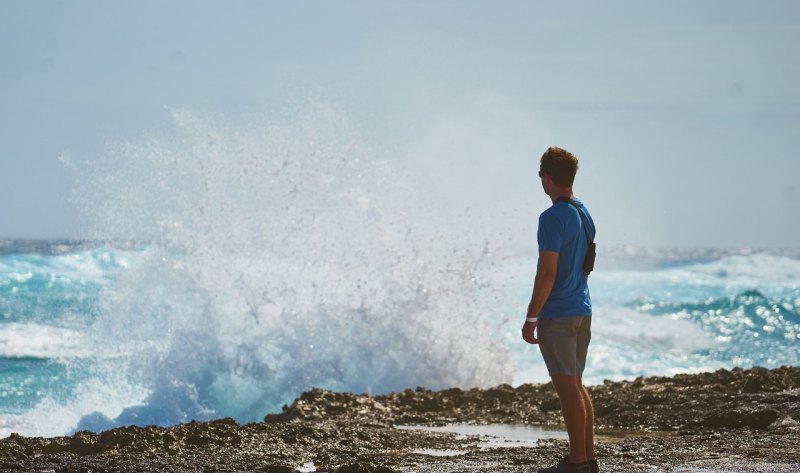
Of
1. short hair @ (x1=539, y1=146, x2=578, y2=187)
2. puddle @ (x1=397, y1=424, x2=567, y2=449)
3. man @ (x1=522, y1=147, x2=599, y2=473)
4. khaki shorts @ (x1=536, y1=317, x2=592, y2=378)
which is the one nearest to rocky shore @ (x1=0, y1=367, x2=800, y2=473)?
puddle @ (x1=397, y1=424, x2=567, y2=449)

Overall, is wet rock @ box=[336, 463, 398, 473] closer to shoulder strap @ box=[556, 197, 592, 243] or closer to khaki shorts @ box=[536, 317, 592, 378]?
khaki shorts @ box=[536, 317, 592, 378]

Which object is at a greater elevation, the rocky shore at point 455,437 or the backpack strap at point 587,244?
the backpack strap at point 587,244

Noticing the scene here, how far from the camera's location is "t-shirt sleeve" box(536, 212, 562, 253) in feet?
18.6

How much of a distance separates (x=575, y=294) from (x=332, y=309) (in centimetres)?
885

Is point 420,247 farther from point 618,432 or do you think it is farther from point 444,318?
point 618,432

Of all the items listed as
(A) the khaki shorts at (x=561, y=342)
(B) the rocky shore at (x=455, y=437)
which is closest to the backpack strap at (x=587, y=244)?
(A) the khaki shorts at (x=561, y=342)

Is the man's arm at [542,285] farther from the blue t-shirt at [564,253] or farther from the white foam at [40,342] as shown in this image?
the white foam at [40,342]

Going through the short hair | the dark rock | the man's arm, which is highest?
the short hair

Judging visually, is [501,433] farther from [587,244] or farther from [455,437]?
[587,244]

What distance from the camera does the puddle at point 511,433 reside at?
26.0 feet

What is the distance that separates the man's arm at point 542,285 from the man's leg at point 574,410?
0.98 ft

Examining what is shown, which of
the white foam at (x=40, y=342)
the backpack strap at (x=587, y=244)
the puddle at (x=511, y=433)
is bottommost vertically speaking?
the puddle at (x=511, y=433)

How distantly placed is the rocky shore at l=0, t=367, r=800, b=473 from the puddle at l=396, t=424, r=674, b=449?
7cm

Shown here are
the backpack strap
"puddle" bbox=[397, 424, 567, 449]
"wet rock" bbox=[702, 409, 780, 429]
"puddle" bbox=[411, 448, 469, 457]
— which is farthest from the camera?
"wet rock" bbox=[702, 409, 780, 429]
